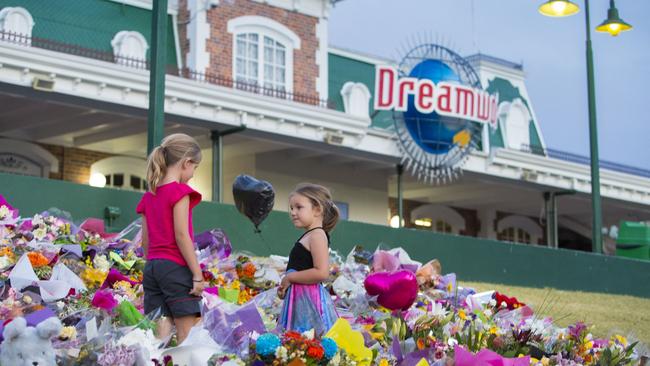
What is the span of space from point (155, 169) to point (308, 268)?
116 cm

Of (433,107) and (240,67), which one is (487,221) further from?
(240,67)

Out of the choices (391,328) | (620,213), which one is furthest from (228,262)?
(620,213)

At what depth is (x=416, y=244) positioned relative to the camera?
1421 cm

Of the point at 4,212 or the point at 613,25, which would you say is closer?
the point at 4,212

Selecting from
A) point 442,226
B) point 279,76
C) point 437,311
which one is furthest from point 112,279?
point 442,226

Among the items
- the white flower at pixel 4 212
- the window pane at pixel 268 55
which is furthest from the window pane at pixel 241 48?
the white flower at pixel 4 212

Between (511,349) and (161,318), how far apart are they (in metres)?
2.71

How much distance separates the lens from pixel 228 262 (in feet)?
28.4

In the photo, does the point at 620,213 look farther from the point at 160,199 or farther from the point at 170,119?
the point at 160,199

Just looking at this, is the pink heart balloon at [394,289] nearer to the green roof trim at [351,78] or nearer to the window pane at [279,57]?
the window pane at [279,57]

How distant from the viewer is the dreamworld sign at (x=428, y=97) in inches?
883

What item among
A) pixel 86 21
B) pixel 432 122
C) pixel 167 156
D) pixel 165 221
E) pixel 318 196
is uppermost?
pixel 86 21

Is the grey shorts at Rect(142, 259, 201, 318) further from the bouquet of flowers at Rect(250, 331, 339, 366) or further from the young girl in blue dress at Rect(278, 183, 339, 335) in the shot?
the young girl in blue dress at Rect(278, 183, 339, 335)

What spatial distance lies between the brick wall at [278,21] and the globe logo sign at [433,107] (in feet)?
5.22
